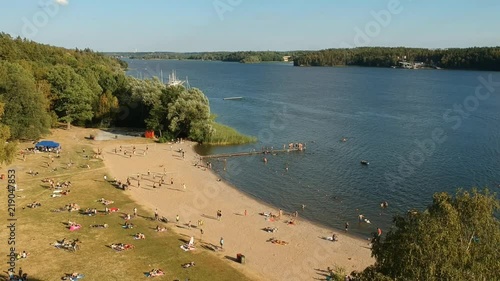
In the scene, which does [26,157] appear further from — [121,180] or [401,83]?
[401,83]

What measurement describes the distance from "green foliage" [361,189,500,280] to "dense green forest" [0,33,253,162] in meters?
53.8

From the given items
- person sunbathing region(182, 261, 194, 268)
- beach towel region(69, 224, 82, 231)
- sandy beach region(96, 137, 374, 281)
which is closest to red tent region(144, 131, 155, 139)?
sandy beach region(96, 137, 374, 281)

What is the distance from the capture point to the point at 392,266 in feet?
46.0

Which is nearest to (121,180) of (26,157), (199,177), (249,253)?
(199,177)

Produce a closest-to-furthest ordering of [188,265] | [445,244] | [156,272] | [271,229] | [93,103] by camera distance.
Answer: [445,244] < [156,272] < [188,265] < [271,229] < [93,103]

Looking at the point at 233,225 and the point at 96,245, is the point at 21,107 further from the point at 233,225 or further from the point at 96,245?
the point at 233,225

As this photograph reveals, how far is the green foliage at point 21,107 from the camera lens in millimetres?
57000

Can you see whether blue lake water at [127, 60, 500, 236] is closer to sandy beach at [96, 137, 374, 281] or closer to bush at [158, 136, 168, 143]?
sandy beach at [96, 137, 374, 281]

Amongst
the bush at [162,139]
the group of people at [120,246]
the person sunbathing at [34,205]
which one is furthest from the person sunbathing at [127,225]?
the bush at [162,139]

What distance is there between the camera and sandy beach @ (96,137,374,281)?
30.7 m

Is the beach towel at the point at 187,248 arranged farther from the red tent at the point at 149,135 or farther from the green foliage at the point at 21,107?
the red tent at the point at 149,135

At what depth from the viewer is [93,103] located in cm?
7462

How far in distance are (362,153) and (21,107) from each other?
154 ft

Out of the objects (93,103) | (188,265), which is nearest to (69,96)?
(93,103)
